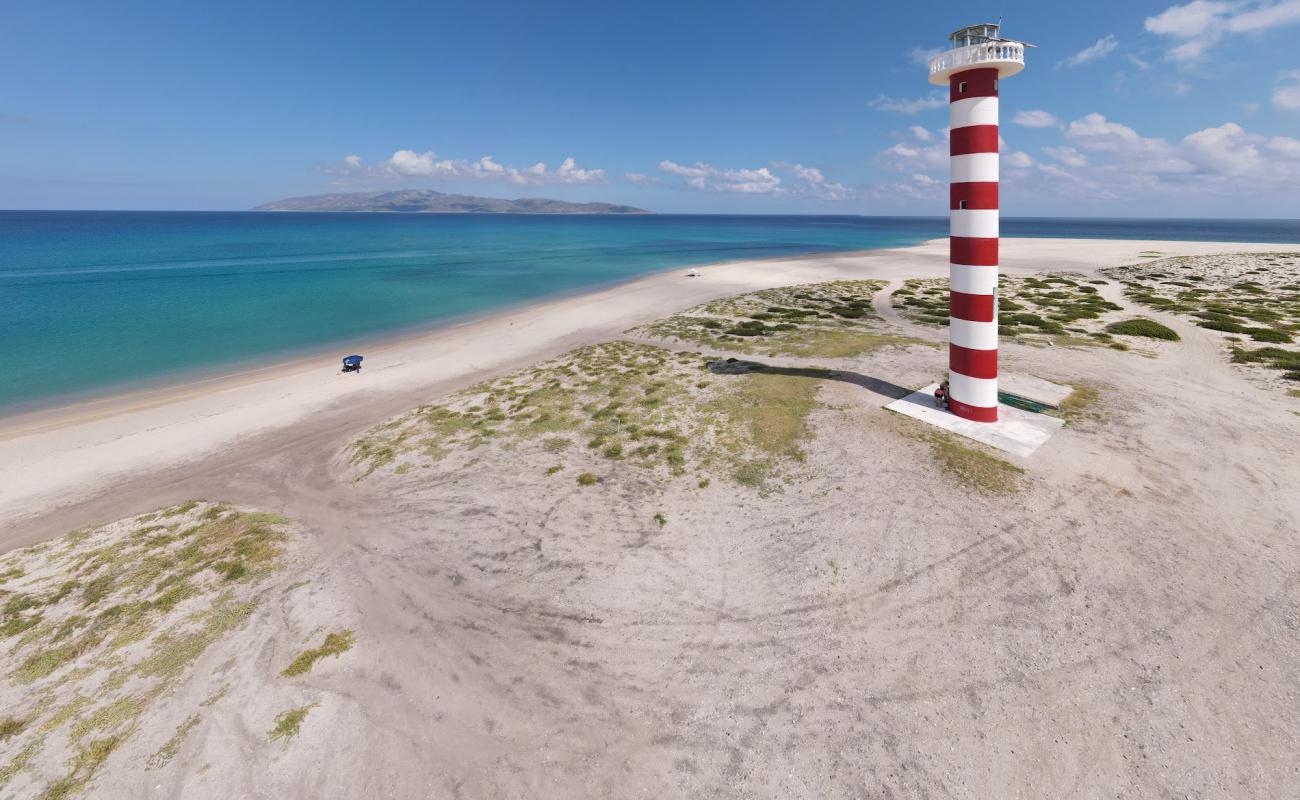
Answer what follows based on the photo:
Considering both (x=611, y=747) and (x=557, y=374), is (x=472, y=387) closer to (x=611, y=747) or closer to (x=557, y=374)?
(x=557, y=374)

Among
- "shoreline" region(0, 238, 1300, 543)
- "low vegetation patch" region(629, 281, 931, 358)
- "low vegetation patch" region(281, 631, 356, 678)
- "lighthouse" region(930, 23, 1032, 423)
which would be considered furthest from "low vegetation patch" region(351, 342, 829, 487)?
"low vegetation patch" region(281, 631, 356, 678)

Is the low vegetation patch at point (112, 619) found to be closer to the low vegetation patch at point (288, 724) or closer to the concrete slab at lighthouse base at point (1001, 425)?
the low vegetation patch at point (288, 724)

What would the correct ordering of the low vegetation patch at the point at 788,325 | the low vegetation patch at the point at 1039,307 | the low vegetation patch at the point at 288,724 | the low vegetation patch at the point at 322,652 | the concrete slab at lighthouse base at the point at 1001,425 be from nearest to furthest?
the low vegetation patch at the point at 288,724
the low vegetation patch at the point at 322,652
the concrete slab at lighthouse base at the point at 1001,425
the low vegetation patch at the point at 788,325
the low vegetation patch at the point at 1039,307

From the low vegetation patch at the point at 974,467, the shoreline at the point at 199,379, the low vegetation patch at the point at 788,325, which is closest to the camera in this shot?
the low vegetation patch at the point at 974,467

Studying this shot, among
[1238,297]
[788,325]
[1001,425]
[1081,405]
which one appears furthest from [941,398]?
[1238,297]

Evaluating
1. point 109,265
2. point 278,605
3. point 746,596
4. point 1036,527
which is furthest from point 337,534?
point 109,265

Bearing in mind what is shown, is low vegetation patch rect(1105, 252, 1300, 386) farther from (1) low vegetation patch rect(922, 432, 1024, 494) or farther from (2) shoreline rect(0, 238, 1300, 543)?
(2) shoreline rect(0, 238, 1300, 543)

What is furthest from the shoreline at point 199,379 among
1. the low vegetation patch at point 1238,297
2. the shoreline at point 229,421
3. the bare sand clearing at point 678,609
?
the low vegetation patch at point 1238,297
